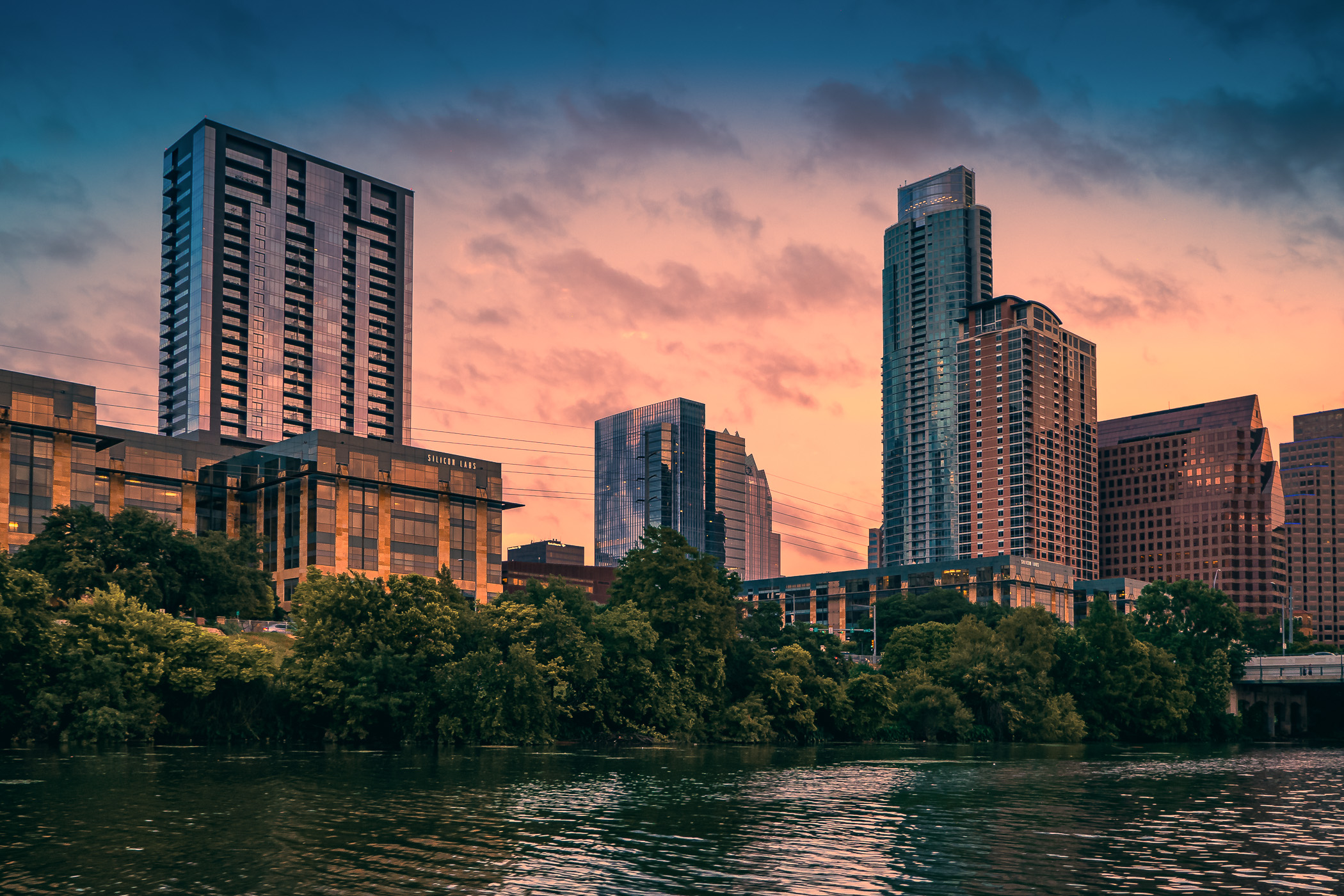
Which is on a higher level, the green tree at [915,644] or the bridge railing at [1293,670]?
the green tree at [915,644]

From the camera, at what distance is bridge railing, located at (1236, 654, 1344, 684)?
183875mm

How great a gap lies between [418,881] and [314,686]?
73.9 m

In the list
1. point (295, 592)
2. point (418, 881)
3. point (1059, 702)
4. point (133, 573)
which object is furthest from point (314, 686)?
point (1059, 702)

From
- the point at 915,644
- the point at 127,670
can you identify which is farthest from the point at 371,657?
the point at 915,644

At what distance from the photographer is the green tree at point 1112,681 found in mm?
152250

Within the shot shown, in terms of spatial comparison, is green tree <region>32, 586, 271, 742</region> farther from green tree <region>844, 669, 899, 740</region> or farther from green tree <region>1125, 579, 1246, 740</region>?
green tree <region>1125, 579, 1246, 740</region>

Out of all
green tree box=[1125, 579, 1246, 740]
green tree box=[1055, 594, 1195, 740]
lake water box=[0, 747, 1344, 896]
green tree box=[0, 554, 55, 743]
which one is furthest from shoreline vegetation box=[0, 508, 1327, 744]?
lake water box=[0, 747, 1344, 896]

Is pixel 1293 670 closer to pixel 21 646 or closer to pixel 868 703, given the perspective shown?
pixel 868 703

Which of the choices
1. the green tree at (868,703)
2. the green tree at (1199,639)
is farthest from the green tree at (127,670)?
the green tree at (1199,639)

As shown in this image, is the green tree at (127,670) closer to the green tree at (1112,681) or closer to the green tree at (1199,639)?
the green tree at (1112,681)

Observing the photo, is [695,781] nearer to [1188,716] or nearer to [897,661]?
[897,661]

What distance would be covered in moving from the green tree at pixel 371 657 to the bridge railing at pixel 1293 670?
135 m

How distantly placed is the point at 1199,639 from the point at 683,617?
9117cm

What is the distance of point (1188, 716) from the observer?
168250 millimetres
